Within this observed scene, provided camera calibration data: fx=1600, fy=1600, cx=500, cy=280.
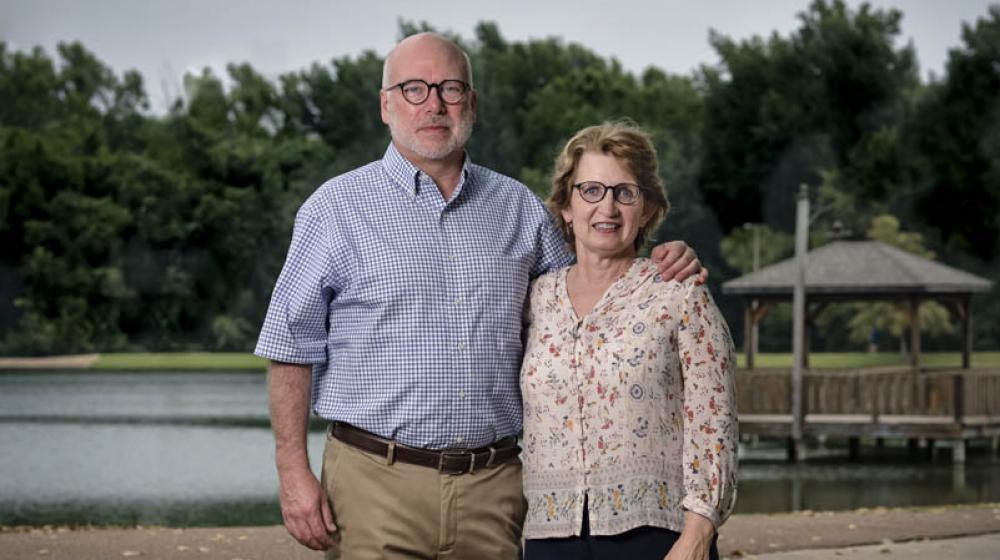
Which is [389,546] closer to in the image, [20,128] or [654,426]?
[654,426]

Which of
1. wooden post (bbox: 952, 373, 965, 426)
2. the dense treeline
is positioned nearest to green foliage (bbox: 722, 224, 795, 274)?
the dense treeline

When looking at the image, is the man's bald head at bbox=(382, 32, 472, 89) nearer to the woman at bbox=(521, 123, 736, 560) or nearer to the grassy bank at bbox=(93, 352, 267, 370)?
the woman at bbox=(521, 123, 736, 560)

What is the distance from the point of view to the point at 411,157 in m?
4.24

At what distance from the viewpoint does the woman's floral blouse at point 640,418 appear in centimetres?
365

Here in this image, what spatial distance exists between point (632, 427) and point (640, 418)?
0.03m

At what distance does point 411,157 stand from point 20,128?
224 feet

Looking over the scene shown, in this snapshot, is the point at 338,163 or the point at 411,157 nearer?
the point at 411,157

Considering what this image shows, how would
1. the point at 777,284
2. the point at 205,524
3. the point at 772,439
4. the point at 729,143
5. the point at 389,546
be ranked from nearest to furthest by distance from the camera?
the point at 389,546
the point at 205,524
the point at 777,284
the point at 772,439
the point at 729,143

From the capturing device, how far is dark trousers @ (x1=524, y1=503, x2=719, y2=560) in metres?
3.67

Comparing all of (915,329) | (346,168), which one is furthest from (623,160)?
(346,168)

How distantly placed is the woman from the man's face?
0.59 m

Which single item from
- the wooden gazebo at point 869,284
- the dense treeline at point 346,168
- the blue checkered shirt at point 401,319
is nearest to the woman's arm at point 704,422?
the blue checkered shirt at point 401,319

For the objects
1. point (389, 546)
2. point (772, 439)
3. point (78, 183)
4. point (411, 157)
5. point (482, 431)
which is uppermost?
point (78, 183)

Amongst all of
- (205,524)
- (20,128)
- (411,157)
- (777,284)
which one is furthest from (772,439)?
(20,128)
